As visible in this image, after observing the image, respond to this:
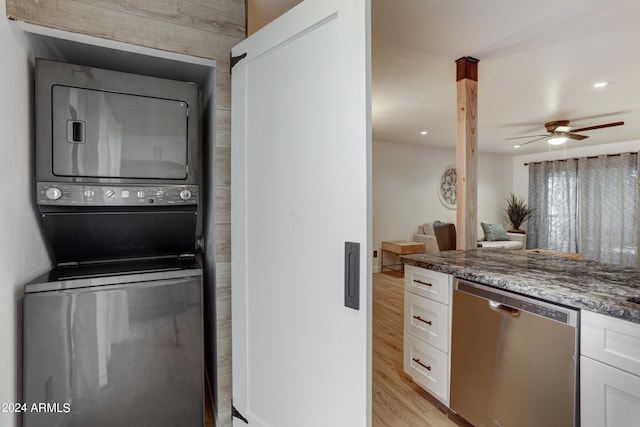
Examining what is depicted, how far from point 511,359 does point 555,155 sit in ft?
22.3

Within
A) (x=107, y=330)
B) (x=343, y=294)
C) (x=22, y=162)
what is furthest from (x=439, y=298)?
(x=22, y=162)

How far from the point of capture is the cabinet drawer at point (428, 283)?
5.70ft

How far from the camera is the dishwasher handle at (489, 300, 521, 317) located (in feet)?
4.54

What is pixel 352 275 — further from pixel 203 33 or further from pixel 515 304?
pixel 203 33

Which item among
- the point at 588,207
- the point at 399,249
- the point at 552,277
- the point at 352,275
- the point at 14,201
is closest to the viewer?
the point at 352,275

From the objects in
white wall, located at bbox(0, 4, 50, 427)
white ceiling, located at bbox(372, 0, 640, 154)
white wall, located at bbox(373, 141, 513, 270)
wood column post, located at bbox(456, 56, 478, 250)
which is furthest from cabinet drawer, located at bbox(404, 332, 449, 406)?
white wall, located at bbox(373, 141, 513, 270)

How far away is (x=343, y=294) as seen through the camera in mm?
1018

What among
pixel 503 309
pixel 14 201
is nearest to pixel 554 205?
pixel 503 309

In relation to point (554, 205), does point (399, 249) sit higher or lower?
lower

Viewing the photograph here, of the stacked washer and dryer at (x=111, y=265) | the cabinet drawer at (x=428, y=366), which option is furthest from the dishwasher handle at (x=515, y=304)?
the stacked washer and dryer at (x=111, y=265)

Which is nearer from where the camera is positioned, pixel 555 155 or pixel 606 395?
pixel 606 395

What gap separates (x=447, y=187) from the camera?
21.3ft

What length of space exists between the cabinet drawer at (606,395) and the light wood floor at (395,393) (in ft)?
2.62

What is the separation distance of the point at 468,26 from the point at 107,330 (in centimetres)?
274
